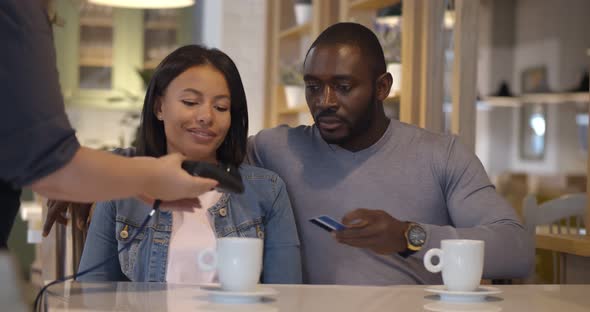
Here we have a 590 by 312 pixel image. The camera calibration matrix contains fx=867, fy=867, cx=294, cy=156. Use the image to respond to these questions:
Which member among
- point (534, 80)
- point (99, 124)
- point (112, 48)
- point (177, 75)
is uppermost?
point (112, 48)

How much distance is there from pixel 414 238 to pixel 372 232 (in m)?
0.13

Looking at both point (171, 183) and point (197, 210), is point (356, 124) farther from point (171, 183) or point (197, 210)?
point (171, 183)

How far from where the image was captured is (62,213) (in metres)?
2.00

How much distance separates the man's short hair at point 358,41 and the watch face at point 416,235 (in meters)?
0.56

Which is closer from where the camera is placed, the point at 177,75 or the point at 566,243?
the point at 177,75

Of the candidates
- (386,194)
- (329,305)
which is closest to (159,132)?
(386,194)

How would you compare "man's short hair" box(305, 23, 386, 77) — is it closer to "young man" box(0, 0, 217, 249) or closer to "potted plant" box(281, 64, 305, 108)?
"young man" box(0, 0, 217, 249)

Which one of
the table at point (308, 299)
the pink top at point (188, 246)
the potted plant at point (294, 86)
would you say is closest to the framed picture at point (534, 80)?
the potted plant at point (294, 86)

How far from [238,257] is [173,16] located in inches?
266

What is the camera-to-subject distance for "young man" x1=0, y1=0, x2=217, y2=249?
1121 millimetres

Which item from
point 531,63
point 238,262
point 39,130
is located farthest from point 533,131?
point 39,130

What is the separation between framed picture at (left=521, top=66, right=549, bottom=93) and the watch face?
8.37m

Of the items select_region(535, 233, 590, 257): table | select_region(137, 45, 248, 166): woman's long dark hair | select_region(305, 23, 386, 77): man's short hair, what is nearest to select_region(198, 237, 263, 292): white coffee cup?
select_region(137, 45, 248, 166): woman's long dark hair

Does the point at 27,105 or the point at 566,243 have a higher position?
the point at 27,105
